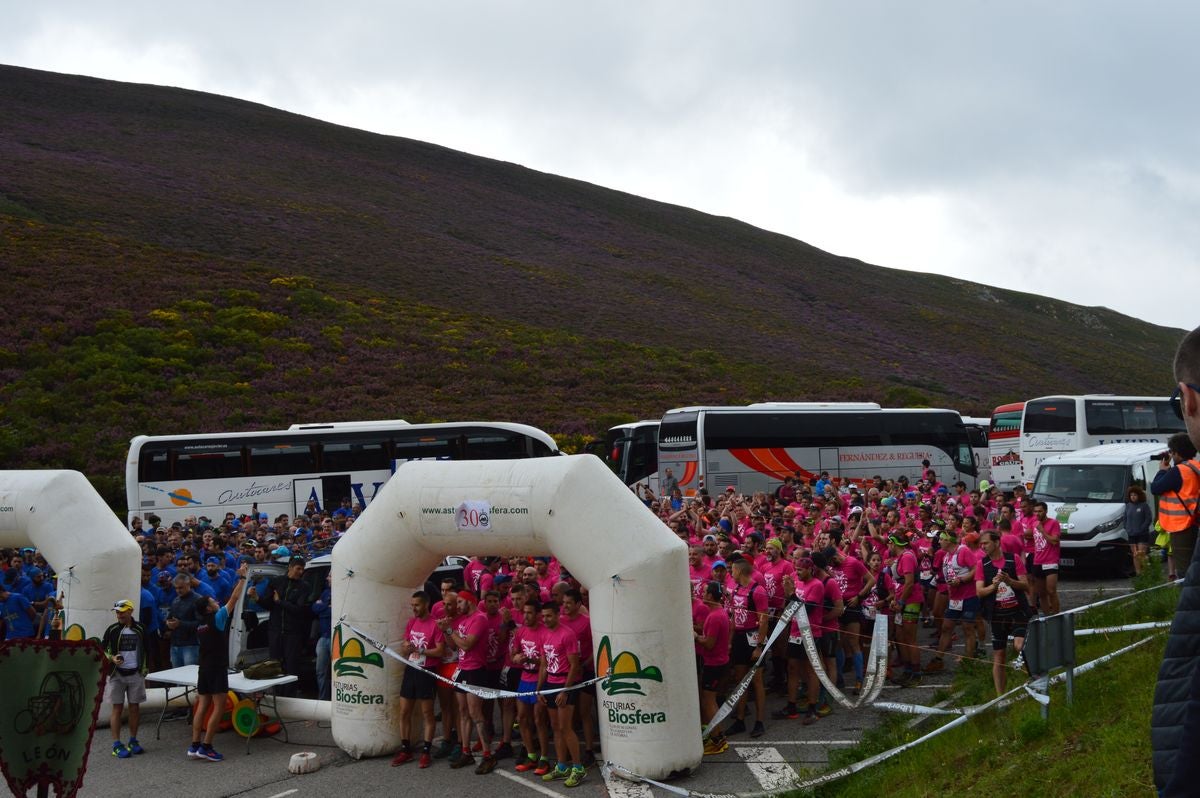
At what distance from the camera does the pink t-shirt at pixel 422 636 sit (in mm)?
10148

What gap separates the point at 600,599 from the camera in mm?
9078

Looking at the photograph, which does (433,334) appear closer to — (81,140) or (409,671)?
(81,140)

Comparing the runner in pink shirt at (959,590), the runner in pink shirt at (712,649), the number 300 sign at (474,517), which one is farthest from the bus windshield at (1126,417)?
→ the number 300 sign at (474,517)

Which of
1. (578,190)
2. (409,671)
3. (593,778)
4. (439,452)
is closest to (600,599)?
(593,778)

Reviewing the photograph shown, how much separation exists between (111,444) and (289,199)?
3536cm

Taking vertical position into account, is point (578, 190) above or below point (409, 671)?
above

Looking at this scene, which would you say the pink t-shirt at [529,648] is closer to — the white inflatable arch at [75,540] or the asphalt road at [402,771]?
the asphalt road at [402,771]

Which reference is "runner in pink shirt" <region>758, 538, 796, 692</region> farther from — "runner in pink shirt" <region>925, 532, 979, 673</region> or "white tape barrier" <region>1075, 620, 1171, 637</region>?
"white tape barrier" <region>1075, 620, 1171, 637</region>

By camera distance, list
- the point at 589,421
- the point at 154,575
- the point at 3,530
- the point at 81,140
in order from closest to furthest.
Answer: the point at 3,530, the point at 154,575, the point at 589,421, the point at 81,140

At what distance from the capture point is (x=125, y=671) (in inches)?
430

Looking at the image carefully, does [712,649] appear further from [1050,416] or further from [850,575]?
[1050,416]

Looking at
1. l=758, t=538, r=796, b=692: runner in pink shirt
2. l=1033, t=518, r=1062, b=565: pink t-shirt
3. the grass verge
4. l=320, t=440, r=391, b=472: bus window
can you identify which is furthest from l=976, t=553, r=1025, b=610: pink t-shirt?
l=320, t=440, r=391, b=472: bus window

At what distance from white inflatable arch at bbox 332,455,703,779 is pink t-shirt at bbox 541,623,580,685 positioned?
0.93 feet

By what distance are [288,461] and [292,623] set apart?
14.4m
